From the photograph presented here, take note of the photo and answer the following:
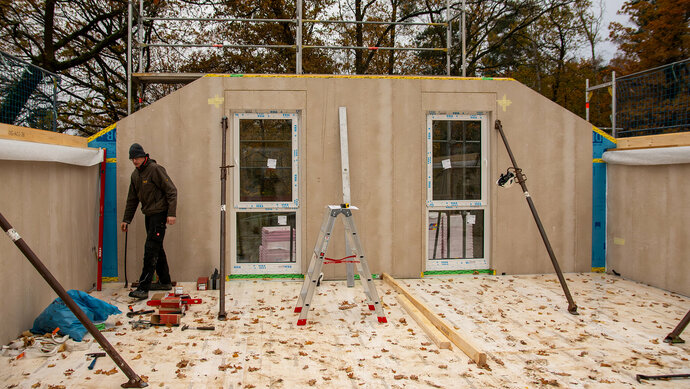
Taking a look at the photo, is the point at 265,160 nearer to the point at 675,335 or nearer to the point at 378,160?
the point at 378,160

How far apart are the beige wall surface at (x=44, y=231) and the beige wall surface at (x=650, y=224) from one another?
23.2 ft

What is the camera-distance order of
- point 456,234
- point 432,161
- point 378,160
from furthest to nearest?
point 456,234
point 432,161
point 378,160

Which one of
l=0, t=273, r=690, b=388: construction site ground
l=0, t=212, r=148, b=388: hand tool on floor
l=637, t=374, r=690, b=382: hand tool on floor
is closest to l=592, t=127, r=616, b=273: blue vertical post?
l=0, t=273, r=690, b=388: construction site ground

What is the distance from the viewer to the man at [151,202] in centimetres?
593

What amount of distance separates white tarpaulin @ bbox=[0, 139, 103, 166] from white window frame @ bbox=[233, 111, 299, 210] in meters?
1.71

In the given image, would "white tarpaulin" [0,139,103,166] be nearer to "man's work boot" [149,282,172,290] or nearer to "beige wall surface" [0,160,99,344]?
"beige wall surface" [0,160,99,344]

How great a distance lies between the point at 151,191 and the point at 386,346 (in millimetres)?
3493

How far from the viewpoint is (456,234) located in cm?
709

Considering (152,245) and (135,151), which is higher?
(135,151)

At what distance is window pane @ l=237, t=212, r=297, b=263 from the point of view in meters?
6.75

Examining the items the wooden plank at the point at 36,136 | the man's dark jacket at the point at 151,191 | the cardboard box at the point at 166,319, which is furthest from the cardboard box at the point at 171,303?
the wooden plank at the point at 36,136

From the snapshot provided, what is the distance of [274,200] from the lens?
6.77 m

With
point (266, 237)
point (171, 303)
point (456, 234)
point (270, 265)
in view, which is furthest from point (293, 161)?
point (171, 303)

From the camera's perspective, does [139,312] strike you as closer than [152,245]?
Yes
